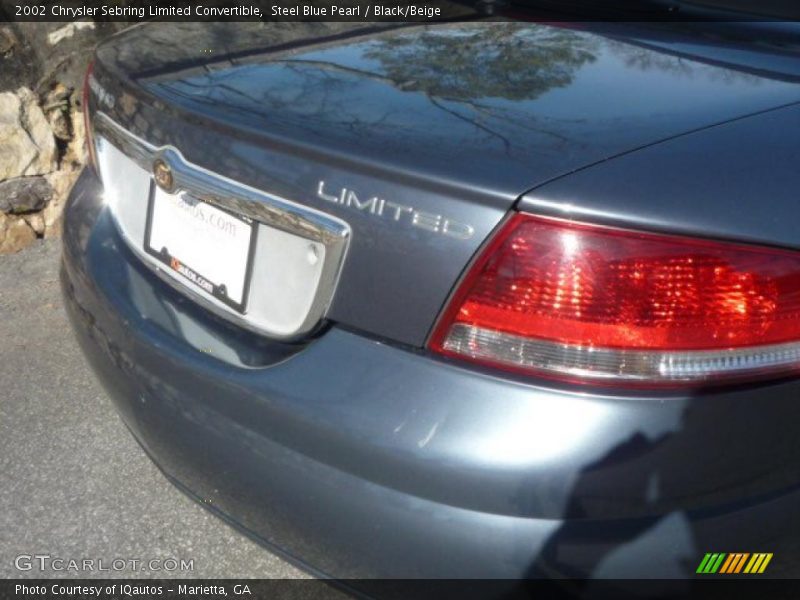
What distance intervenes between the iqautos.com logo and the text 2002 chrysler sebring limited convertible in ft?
0.05

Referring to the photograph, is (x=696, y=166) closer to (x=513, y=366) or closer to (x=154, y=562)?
(x=513, y=366)

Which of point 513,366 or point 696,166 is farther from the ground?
point 696,166

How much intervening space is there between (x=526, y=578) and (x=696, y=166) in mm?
708

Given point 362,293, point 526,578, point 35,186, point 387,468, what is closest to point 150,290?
point 362,293

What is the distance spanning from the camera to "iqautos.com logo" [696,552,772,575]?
61.7 inches

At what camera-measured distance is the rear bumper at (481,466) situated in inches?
58.7

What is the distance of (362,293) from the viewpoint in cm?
165

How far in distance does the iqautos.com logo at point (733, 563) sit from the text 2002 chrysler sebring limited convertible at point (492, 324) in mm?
15

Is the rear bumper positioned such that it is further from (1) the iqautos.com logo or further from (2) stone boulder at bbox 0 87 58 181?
(2) stone boulder at bbox 0 87 58 181
